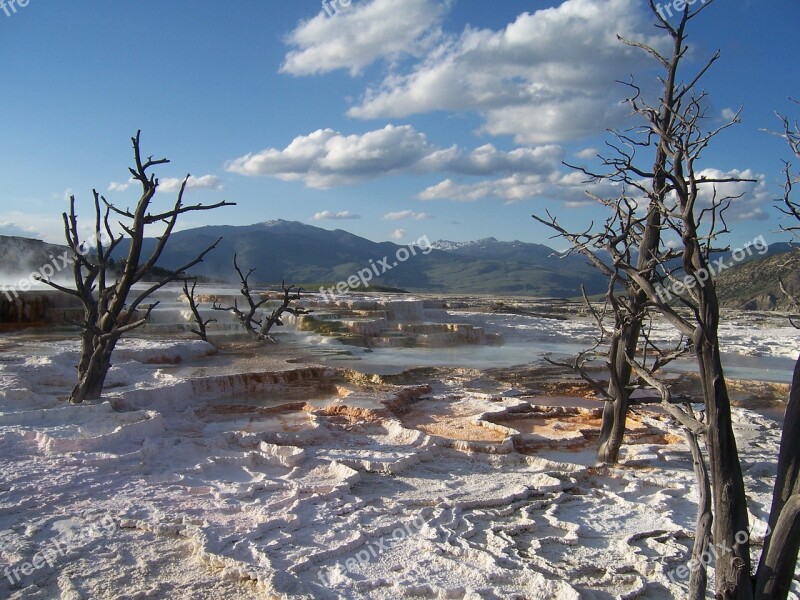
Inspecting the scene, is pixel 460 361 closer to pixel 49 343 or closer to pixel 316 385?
pixel 316 385

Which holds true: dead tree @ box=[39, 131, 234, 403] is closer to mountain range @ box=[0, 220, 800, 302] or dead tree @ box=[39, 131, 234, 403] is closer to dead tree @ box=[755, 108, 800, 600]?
dead tree @ box=[755, 108, 800, 600]

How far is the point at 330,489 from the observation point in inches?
183

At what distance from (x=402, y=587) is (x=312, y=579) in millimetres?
484

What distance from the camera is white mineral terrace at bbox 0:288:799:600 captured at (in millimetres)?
3414

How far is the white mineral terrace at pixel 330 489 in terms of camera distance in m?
3.41

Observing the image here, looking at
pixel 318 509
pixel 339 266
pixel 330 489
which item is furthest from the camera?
pixel 339 266

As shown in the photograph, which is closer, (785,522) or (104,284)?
(785,522)
